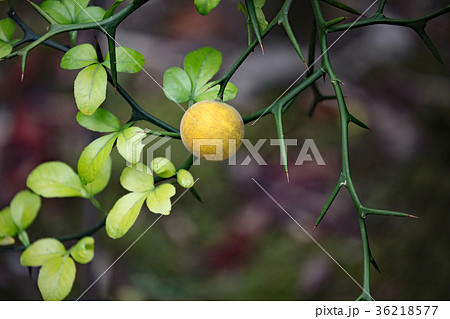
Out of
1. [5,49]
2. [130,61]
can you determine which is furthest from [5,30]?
[130,61]

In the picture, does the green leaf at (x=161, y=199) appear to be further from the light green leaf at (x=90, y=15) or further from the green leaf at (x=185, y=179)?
the light green leaf at (x=90, y=15)

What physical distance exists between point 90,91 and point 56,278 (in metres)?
0.17

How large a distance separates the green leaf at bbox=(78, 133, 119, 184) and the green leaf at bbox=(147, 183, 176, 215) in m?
0.04

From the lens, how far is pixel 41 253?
0.38 metres

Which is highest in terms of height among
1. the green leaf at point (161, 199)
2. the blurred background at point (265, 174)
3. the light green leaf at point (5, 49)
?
the light green leaf at point (5, 49)

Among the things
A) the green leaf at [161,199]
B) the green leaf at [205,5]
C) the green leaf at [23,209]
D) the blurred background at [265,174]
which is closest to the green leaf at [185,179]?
the green leaf at [161,199]

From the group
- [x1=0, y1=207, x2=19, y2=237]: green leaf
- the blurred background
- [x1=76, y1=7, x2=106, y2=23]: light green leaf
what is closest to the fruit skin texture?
[x1=76, y1=7, x2=106, y2=23]: light green leaf

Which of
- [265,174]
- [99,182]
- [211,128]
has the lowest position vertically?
[265,174]

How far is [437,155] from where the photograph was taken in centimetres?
66

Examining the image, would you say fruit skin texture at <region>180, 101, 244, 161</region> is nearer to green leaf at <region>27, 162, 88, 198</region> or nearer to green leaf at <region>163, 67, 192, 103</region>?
green leaf at <region>163, 67, 192, 103</region>

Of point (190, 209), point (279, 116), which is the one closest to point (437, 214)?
point (190, 209)

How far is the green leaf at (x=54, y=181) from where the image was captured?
39cm

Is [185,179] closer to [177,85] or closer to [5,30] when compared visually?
[177,85]

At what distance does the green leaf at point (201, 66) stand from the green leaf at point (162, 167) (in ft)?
0.21
